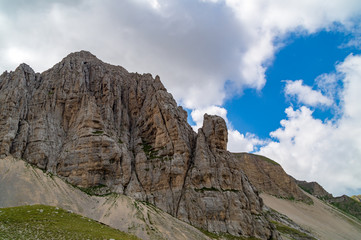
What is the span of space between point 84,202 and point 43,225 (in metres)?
32.9

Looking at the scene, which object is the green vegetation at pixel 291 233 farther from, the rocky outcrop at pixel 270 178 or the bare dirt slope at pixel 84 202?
the rocky outcrop at pixel 270 178

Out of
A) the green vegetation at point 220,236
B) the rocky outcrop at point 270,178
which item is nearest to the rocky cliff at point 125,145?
the green vegetation at point 220,236

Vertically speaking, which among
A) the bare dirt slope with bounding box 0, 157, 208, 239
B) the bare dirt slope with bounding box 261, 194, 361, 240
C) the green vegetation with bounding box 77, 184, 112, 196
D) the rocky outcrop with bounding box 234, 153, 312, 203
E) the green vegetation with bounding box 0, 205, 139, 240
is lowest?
the green vegetation with bounding box 0, 205, 139, 240

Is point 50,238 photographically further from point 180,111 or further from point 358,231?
point 358,231

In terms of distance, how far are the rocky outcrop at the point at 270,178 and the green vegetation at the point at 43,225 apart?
13613 cm

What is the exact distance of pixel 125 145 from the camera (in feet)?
303

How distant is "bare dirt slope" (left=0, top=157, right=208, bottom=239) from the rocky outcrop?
10355 cm

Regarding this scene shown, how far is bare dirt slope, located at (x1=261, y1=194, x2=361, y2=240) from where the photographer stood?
416ft

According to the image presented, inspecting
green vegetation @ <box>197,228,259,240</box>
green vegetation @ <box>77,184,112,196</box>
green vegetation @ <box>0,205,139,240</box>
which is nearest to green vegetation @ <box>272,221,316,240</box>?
green vegetation @ <box>197,228,259,240</box>

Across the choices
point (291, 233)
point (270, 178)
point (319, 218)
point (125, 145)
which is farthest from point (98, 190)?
point (319, 218)

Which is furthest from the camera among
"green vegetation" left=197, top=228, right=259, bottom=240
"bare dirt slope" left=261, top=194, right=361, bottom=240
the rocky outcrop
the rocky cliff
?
the rocky outcrop

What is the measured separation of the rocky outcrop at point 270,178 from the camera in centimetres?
16212

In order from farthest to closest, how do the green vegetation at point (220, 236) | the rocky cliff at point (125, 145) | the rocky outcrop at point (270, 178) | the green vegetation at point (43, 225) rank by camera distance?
the rocky outcrop at point (270, 178), the rocky cliff at point (125, 145), the green vegetation at point (220, 236), the green vegetation at point (43, 225)

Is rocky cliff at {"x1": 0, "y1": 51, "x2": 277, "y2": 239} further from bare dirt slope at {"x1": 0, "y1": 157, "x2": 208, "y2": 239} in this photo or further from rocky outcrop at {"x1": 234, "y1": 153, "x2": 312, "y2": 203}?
rocky outcrop at {"x1": 234, "y1": 153, "x2": 312, "y2": 203}
